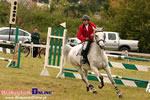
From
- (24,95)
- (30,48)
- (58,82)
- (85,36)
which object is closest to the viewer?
(24,95)

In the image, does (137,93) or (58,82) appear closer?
(137,93)

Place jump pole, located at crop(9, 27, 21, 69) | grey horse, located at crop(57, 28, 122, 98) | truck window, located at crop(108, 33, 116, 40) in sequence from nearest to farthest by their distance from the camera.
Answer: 1. grey horse, located at crop(57, 28, 122, 98)
2. jump pole, located at crop(9, 27, 21, 69)
3. truck window, located at crop(108, 33, 116, 40)

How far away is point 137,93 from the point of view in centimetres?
1243

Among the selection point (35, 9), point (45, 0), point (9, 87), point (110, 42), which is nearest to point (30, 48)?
point (110, 42)

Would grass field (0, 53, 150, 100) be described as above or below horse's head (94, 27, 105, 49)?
below

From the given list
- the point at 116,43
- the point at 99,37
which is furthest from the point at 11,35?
the point at 99,37

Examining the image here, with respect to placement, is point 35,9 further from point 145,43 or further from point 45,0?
point 45,0

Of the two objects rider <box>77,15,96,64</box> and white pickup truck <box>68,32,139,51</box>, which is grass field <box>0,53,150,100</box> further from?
white pickup truck <box>68,32,139,51</box>

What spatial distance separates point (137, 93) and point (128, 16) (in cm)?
2794

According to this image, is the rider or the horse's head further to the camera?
Result: the rider

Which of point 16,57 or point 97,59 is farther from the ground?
point 97,59

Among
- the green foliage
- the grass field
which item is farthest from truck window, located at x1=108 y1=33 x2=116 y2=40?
the grass field

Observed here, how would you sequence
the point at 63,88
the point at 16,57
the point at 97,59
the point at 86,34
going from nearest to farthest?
the point at 97,59 < the point at 63,88 < the point at 86,34 < the point at 16,57

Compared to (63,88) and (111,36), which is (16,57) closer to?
(63,88)
